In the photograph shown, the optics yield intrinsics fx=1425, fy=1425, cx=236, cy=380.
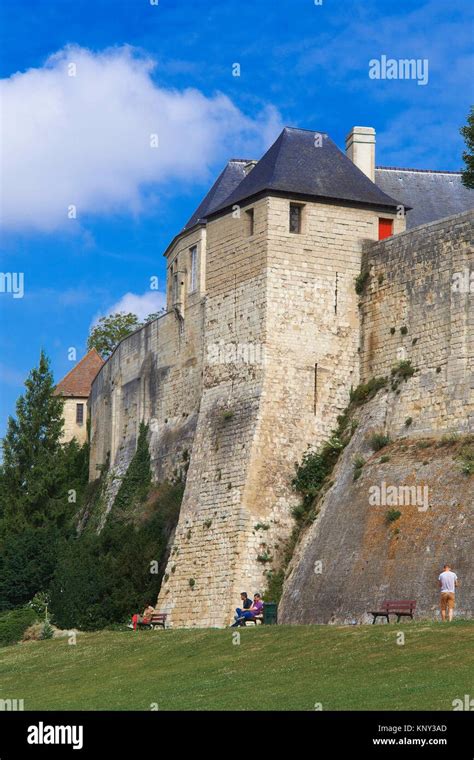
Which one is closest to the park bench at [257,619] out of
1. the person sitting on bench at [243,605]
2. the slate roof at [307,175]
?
the person sitting on bench at [243,605]

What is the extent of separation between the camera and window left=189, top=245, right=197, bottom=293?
40.2 metres

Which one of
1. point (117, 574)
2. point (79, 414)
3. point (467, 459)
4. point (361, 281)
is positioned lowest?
point (117, 574)

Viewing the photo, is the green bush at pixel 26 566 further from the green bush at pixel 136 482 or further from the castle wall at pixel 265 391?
the castle wall at pixel 265 391

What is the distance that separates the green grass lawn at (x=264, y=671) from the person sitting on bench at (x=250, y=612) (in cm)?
121

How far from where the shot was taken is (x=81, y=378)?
66312 mm

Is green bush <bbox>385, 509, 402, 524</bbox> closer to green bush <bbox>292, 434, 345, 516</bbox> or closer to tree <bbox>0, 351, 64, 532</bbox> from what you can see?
green bush <bbox>292, 434, 345, 516</bbox>

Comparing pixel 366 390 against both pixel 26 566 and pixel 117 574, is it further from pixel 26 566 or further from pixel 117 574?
pixel 26 566

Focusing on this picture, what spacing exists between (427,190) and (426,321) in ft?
46.9

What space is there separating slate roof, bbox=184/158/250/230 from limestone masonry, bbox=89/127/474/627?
3.10m

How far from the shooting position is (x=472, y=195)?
4569 centimetres

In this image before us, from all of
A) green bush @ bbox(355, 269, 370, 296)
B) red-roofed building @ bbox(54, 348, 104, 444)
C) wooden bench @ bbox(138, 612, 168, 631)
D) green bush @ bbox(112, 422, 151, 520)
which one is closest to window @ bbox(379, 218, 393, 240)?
green bush @ bbox(355, 269, 370, 296)

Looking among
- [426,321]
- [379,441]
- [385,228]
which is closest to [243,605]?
[379,441]

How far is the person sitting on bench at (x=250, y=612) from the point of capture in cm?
3026

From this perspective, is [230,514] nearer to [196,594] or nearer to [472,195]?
[196,594]
